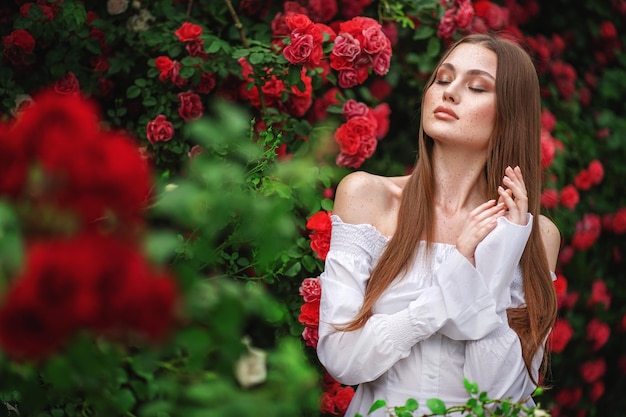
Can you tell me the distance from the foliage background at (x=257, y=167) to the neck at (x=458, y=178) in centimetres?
34

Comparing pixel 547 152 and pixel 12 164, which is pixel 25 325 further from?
pixel 547 152

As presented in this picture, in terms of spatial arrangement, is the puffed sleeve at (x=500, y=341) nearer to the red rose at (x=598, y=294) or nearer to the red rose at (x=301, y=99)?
the red rose at (x=301, y=99)

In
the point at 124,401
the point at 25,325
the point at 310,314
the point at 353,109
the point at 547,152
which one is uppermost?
the point at 25,325

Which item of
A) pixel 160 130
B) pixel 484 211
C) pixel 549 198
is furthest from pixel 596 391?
pixel 160 130

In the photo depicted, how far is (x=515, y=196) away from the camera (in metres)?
2.15

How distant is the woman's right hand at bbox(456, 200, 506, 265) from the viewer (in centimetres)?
204

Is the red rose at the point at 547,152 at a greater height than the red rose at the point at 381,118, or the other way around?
the red rose at the point at 381,118

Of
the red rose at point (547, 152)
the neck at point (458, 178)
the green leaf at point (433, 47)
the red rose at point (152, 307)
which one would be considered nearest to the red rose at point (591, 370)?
the red rose at point (547, 152)

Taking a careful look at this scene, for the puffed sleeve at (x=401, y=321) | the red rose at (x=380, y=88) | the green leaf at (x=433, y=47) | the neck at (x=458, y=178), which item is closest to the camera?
the puffed sleeve at (x=401, y=321)

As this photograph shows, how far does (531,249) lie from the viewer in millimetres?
2230

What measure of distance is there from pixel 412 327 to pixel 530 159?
25.0 inches

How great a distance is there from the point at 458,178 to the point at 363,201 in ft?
0.93

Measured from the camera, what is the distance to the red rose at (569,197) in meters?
3.39

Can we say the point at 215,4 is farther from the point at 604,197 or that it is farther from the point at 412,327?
the point at 604,197
